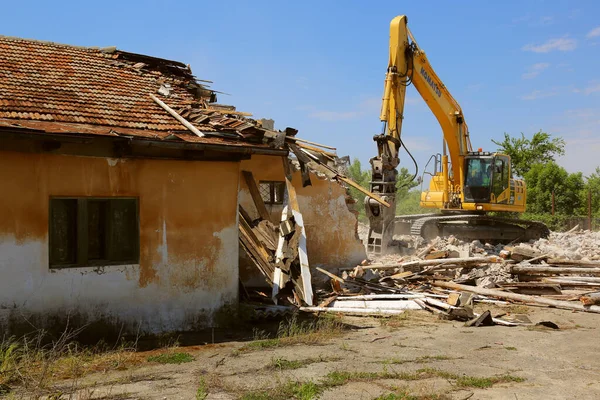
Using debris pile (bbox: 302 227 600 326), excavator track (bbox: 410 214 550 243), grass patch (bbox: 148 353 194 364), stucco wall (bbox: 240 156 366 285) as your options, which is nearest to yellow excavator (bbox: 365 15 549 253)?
excavator track (bbox: 410 214 550 243)

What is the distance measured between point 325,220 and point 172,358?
28.3ft

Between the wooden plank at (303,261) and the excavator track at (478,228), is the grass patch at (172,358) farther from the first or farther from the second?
the excavator track at (478,228)

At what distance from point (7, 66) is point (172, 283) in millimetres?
5317

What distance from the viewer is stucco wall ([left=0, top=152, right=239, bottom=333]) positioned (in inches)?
353

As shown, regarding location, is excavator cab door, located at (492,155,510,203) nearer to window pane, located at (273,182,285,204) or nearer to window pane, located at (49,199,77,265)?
window pane, located at (273,182,285,204)

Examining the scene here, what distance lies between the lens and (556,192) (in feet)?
139

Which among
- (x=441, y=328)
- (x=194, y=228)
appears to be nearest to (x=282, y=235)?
(x=194, y=228)

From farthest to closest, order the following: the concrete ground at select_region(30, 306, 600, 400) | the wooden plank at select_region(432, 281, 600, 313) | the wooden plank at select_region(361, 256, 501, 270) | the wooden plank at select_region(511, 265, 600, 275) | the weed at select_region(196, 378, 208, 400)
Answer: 1. the wooden plank at select_region(361, 256, 501, 270)
2. the wooden plank at select_region(511, 265, 600, 275)
3. the wooden plank at select_region(432, 281, 600, 313)
4. the concrete ground at select_region(30, 306, 600, 400)
5. the weed at select_region(196, 378, 208, 400)

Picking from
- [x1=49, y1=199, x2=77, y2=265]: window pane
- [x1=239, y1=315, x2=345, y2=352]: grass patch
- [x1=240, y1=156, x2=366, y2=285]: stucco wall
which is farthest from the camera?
[x1=240, y1=156, x2=366, y2=285]: stucco wall

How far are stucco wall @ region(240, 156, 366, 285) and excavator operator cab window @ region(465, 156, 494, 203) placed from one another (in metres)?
7.35

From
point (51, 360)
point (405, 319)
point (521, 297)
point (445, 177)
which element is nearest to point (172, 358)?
point (51, 360)

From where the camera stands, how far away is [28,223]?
29.7ft

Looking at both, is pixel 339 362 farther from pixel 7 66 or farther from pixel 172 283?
pixel 7 66

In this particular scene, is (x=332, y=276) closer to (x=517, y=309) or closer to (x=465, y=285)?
(x=465, y=285)
